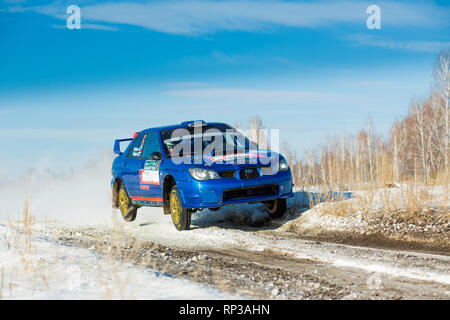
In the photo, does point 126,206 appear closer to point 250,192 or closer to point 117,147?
point 117,147

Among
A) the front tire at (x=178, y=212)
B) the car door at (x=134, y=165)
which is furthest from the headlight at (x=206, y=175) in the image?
the car door at (x=134, y=165)

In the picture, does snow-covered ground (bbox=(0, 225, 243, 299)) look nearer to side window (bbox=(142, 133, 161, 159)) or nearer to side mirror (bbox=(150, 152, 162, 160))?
side mirror (bbox=(150, 152, 162, 160))

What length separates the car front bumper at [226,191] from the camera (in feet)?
29.2

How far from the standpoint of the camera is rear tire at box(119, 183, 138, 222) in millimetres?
11398

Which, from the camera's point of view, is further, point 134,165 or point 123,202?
point 123,202

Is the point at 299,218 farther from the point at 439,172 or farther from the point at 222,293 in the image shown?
the point at 222,293

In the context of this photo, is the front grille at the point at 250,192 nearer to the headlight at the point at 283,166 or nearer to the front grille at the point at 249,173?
the front grille at the point at 249,173

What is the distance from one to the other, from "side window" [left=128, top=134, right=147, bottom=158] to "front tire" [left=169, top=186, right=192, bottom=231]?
1725 millimetres

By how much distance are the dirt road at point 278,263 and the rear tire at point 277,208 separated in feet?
1.47

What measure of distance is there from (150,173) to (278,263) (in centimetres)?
445

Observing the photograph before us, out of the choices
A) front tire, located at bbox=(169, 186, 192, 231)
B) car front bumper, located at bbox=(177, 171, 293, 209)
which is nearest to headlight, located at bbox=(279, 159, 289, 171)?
car front bumper, located at bbox=(177, 171, 293, 209)


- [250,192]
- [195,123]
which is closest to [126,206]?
[195,123]

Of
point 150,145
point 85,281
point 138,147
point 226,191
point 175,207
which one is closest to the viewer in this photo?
point 85,281

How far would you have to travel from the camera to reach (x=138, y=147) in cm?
1115
